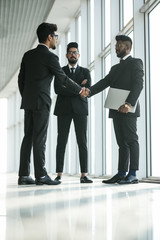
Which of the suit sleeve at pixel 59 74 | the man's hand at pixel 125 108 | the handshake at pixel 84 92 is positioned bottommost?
the man's hand at pixel 125 108

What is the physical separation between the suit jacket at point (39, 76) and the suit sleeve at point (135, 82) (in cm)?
59

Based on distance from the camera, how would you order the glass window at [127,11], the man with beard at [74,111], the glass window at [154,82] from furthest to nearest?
the glass window at [127,11], the glass window at [154,82], the man with beard at [74,111]

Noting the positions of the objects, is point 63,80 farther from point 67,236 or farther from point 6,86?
point 6,86

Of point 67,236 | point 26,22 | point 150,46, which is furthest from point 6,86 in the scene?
point 67,236

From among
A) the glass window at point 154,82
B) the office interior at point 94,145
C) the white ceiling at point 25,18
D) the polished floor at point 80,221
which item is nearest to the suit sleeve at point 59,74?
the office interior at point 94,145

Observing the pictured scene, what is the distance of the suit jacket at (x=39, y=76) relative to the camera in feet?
11.0

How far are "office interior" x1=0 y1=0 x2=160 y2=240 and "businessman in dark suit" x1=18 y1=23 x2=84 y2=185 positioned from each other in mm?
248

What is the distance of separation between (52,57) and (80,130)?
0.84 m

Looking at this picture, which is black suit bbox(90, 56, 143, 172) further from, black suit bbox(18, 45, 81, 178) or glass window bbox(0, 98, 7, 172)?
glass window bbox(0, 98, 7, 172)

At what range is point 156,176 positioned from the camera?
4.14 meters

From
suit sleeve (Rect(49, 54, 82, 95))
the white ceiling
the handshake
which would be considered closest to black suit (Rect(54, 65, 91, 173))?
the handshake

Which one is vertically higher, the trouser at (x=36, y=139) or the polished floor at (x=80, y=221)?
the trouser at (x=36, y=139)

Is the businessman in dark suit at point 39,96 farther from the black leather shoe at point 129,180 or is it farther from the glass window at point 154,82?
the glass window at point 154,82

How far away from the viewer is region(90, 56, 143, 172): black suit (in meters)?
3.47
